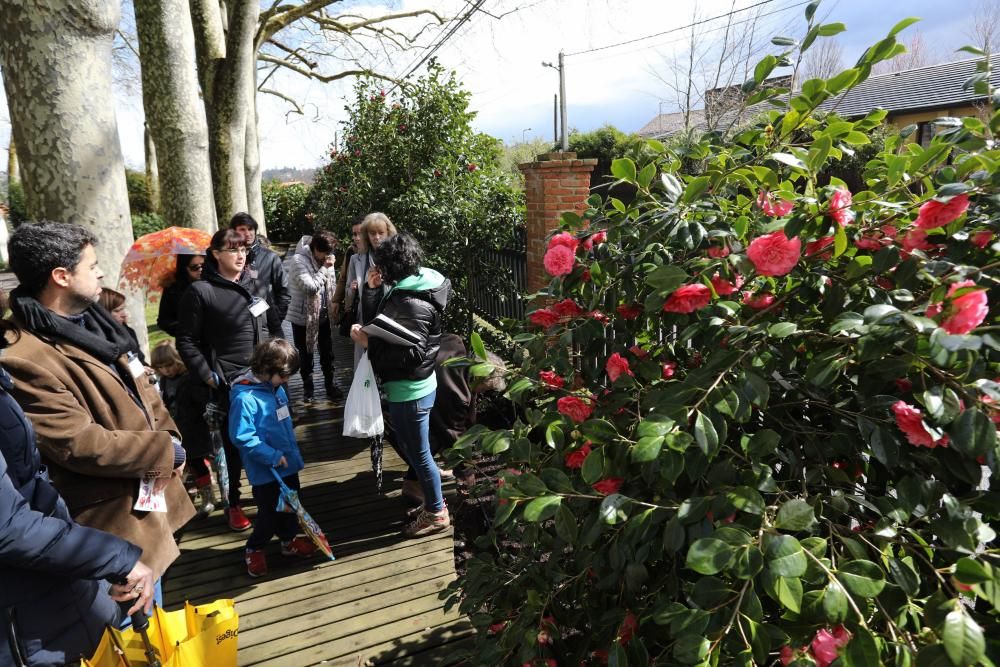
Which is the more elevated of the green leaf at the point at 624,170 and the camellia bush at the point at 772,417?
the green leaf at the point at 624,170

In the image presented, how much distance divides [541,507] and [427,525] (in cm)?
251

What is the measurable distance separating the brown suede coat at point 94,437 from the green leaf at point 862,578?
2094 mm

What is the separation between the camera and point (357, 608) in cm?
292

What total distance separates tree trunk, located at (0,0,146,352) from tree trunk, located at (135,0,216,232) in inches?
82.8

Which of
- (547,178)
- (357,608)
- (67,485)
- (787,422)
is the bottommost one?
(357,608)

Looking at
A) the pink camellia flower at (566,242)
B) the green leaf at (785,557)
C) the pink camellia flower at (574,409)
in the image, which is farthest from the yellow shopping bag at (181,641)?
the green leaf at (785,557)

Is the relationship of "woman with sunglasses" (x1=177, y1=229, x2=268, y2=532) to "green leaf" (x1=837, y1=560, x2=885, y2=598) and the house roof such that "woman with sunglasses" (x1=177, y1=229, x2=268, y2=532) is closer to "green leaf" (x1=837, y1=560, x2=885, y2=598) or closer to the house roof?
"green leaf" (x1=837, y1=560, x2=885, y2=598)

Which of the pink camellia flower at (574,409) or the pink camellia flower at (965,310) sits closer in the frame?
the pink camellia flower at (965,310)

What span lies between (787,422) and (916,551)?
0.37 meters

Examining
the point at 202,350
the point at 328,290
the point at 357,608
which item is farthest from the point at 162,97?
the point at 357,608

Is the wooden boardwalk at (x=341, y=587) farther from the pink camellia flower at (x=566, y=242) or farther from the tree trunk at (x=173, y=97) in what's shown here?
the tree trunk at (x=173, y=97)

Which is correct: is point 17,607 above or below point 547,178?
below

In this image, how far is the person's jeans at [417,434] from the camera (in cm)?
337

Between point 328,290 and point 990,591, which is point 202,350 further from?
point 990,591
